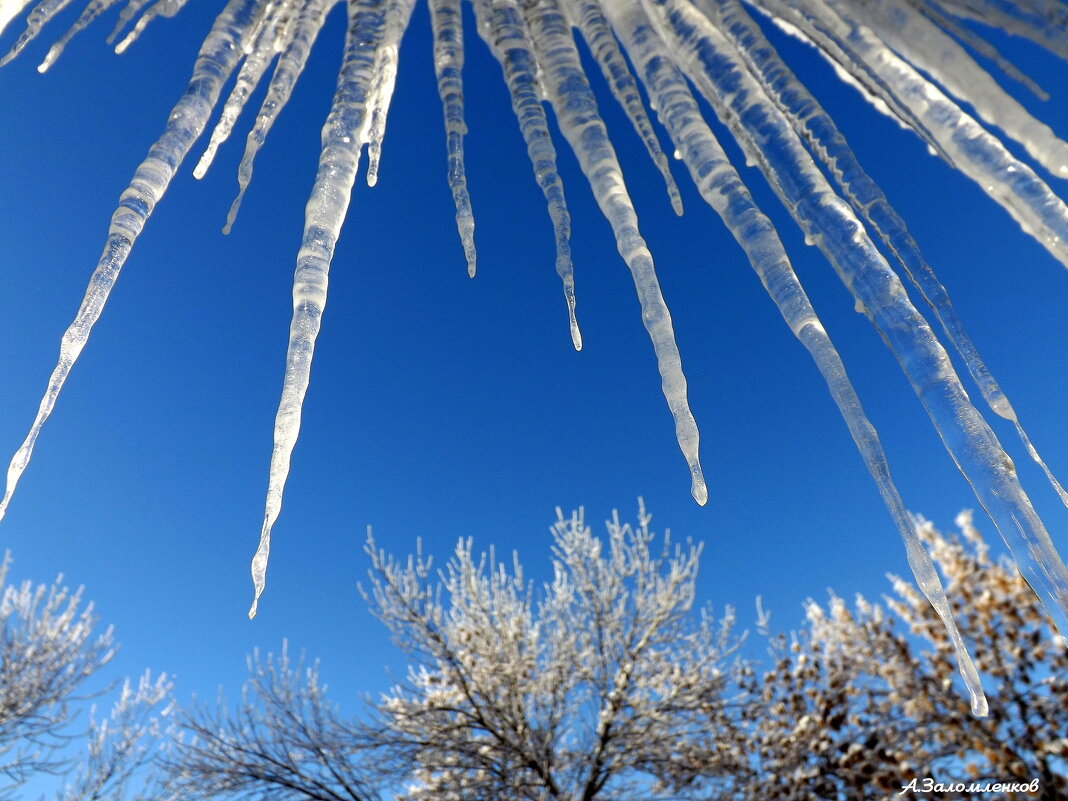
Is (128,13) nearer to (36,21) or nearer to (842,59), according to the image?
(36,21)

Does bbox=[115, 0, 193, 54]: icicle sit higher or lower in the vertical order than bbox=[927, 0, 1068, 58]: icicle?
higher

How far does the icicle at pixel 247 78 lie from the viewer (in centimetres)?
129

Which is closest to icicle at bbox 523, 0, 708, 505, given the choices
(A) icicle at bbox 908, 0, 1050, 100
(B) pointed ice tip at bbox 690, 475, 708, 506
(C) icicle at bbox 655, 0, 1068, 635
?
(B) pointed ice tip at bbox 690, 475, 708, 506

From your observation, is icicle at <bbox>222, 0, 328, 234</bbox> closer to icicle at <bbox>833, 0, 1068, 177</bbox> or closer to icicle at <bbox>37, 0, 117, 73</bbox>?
icicle at <bbox>37, 0, 117, 73</bbox>

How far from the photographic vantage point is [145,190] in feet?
3.79

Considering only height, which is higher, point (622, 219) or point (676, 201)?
point (676, 201)

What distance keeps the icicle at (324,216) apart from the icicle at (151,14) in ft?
1.23

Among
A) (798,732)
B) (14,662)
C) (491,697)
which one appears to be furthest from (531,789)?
(14,662)

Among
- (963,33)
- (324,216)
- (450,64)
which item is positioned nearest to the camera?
(963,33)

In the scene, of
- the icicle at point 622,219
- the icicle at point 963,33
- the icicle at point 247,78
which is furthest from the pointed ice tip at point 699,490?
the icicle at point 247,78

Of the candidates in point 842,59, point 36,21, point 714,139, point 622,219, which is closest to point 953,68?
point 842,59

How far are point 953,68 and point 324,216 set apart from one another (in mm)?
993

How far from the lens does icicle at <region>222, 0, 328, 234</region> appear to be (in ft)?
4.25

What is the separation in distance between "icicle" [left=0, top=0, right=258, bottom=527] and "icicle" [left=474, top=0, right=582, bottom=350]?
0.50 metres
